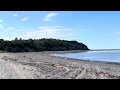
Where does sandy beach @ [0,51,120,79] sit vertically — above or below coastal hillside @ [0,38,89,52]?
below

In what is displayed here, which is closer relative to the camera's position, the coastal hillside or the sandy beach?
the sandy beach

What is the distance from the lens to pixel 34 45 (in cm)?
7425

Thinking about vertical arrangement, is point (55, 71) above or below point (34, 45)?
Answer: below

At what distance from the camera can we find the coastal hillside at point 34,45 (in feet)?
204

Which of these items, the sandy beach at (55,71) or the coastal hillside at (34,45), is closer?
the sandy beach at (55,71)

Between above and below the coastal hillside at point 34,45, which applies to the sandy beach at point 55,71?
below

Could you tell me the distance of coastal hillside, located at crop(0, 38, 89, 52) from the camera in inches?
2450

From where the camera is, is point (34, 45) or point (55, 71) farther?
point (34, 45)
